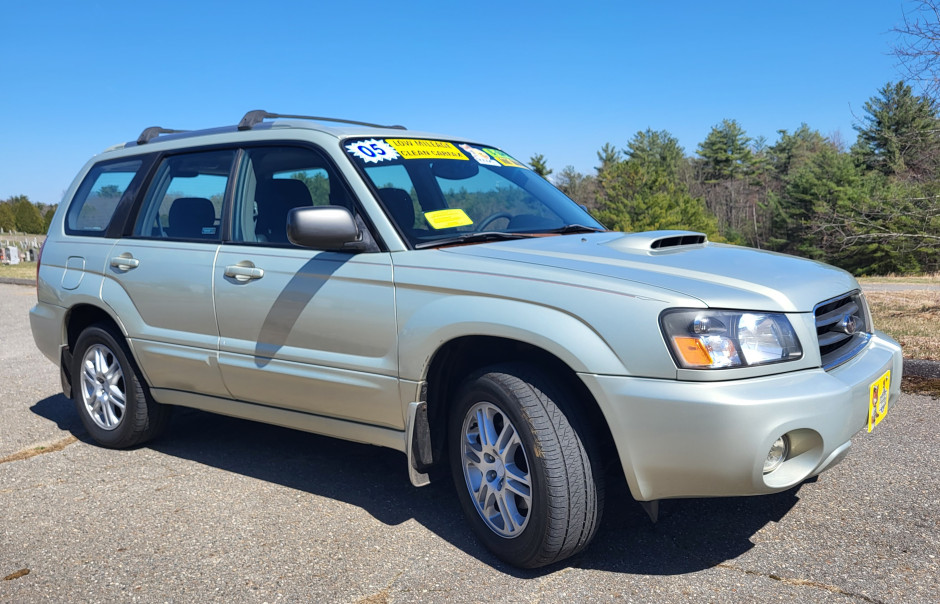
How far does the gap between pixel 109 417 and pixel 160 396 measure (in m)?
0.52

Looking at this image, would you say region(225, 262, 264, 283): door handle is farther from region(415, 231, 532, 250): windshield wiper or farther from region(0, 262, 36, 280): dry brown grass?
region(0, 262, 36, 280): dry brown grass

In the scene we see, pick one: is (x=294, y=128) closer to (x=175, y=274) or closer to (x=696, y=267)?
(x=175, y=274)

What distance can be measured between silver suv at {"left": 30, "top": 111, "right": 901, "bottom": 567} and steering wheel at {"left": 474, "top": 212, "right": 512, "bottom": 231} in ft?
0.06

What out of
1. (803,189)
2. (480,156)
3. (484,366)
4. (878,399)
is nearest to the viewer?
(878,399)

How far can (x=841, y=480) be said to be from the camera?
12.5ft

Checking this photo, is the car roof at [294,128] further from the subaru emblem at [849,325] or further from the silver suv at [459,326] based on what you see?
the subaru emblem at [849,325]

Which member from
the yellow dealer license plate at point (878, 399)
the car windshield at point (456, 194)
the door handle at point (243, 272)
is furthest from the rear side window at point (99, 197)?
the yellow dealer license plate at point (878, 399)

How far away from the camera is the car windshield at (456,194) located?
139 inches

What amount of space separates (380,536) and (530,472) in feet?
2.86

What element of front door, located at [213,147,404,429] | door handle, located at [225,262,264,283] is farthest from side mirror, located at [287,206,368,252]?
door handle, located at [225,262,264,283]

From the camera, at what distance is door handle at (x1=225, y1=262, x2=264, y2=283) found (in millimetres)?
3742

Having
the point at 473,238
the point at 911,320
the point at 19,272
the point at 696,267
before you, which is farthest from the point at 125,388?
the point at 19,272

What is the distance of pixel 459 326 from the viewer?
3043 mm

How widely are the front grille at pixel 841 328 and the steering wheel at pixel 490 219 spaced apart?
1506 mm
